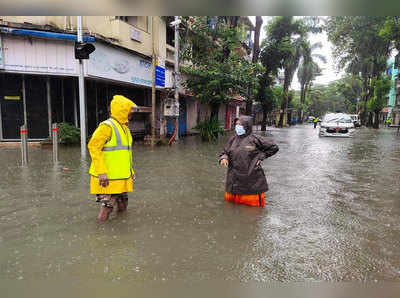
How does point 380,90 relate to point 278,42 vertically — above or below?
below

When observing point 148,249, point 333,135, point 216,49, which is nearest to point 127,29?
point 216,49

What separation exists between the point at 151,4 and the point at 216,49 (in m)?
13.9

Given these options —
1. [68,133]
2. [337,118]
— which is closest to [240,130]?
[68,133]

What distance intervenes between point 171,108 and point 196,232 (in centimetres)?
1124

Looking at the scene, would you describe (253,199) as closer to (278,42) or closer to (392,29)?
(392,29)

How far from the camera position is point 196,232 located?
3826 mm

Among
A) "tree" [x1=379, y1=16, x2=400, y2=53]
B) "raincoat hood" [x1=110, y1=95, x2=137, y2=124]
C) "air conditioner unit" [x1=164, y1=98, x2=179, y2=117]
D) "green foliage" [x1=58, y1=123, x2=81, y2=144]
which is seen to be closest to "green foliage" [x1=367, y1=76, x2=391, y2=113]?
"tree" [x1=379, y1=16, x2=400, y2=53]

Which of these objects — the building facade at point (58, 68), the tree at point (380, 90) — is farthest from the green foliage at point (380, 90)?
the building facade at point (58, 68)

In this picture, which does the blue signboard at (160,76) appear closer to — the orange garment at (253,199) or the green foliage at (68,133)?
the green foliage at (68,133)

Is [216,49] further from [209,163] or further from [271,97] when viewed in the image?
[271,97]

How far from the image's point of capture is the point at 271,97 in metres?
26.7

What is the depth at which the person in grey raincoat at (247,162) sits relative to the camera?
15.5ft

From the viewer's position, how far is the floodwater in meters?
2.88

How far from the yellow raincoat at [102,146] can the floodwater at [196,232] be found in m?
0.49
